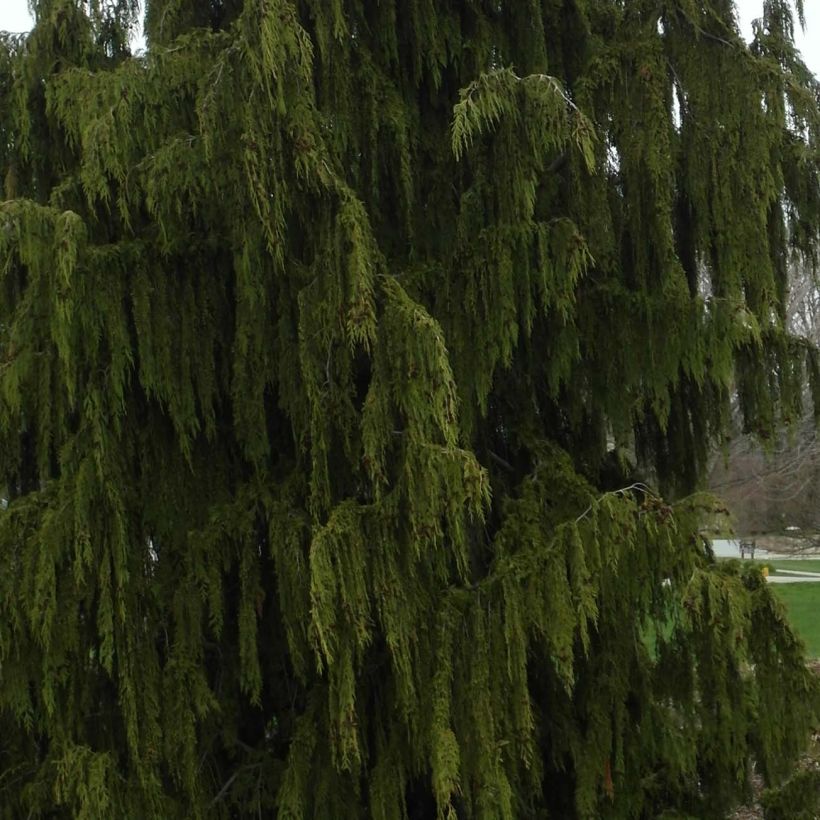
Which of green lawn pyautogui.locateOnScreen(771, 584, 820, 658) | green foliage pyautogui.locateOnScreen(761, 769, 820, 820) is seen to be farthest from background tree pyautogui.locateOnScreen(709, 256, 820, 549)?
green foliage pyautogui.locateOnScreen(761, 769, 820, 820)

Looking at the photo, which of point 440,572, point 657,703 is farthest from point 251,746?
point 657,703

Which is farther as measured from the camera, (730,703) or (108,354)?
(730,703)

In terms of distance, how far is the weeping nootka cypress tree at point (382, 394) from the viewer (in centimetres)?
351

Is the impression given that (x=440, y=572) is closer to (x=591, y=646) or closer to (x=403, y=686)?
(x=403, y=686)

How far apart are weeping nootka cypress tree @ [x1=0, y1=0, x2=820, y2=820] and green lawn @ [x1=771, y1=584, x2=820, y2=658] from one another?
6.39 m

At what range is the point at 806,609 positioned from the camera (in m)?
14.3

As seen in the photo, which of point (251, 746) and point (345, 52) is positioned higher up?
point (345, 52)

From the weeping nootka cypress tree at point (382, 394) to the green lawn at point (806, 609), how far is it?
6391 mm

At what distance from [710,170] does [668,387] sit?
96cm

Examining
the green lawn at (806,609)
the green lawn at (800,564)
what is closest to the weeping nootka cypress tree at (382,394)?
the green lawn at (806,609)

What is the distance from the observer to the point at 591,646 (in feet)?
13.7

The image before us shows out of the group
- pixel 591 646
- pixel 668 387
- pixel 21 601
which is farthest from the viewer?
pixel 668 387

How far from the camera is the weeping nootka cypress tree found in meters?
3.51

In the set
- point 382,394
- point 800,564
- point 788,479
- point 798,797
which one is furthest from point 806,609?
point 800,564
